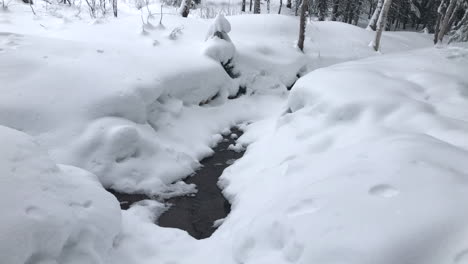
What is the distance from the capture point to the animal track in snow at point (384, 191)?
3480 mm

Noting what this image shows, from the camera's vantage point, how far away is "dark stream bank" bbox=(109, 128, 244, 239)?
5508 mm

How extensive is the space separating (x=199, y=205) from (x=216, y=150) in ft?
7.15

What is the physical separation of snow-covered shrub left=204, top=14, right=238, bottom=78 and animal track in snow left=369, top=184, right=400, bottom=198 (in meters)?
7.37

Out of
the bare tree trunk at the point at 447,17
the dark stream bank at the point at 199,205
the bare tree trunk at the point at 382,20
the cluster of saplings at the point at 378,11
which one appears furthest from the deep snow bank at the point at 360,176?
the bare tree trunk at the point at 447,17

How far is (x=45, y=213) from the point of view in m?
3.35

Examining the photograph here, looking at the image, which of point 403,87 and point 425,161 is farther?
point 403,87

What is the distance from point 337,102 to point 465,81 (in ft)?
9.65

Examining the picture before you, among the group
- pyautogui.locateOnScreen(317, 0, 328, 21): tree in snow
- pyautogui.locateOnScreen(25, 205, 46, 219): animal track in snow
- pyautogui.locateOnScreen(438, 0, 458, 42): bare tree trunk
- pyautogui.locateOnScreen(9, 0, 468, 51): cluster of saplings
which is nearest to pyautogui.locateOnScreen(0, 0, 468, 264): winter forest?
pyautogui.locateOnScreen(25, 205, 46, 219): animal track in snow

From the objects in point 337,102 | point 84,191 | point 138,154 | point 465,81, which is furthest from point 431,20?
point 84,191

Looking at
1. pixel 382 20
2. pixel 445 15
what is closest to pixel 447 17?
pixel 445 15

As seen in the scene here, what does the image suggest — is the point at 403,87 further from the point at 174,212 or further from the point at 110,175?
the point at 110,175

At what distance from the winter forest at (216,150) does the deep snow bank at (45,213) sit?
0.02 m

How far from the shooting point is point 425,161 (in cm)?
382

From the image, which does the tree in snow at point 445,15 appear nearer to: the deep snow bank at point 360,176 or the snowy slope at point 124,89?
the snowy slope at point 124,89
